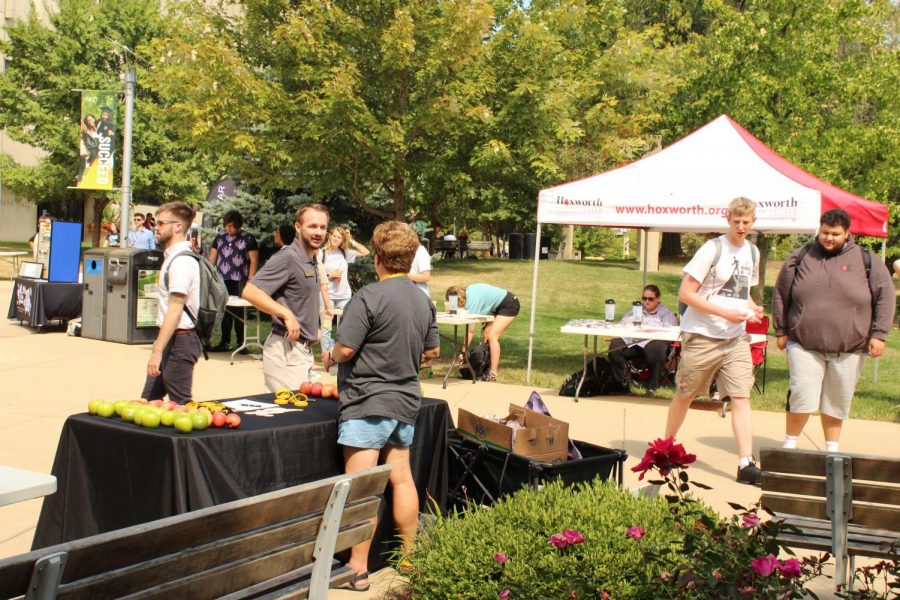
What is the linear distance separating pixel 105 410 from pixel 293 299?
5.33 feet

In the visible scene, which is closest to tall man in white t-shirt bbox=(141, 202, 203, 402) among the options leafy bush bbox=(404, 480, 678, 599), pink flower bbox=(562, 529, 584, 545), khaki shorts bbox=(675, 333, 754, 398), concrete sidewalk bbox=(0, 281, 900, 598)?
concrete sidewalk bbox=(0, 281, 900, 598)

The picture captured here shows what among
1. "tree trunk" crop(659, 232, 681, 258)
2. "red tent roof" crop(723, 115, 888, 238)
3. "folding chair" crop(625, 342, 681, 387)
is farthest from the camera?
"tree trunk" crop(659, 232, 681, 258)

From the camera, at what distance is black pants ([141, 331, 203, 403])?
565 centimetres

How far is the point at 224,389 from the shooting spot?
33.1ft

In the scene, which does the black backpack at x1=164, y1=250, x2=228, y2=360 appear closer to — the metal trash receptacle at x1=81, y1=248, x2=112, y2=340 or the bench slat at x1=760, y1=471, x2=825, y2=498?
the bench slat at x1=760, y1=471, x2=825, y2=498

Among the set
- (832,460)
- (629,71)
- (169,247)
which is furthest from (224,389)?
(629,71)

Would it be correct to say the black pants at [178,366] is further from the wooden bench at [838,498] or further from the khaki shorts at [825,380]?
the khaki shorts at [825,380]

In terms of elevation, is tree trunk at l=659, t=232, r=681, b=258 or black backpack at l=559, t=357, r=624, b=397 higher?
tree trunk at l=659, t=232, r=681, b=258

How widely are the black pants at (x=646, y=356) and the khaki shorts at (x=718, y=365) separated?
12.7 ft

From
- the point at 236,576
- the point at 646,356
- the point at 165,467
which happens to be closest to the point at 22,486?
the point at 236,576

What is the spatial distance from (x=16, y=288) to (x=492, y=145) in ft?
26.9

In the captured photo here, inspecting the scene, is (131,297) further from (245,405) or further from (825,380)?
(825,380)

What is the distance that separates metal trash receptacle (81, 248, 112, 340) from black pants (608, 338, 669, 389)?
304 inches

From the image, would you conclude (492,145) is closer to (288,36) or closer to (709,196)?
(288,36)
